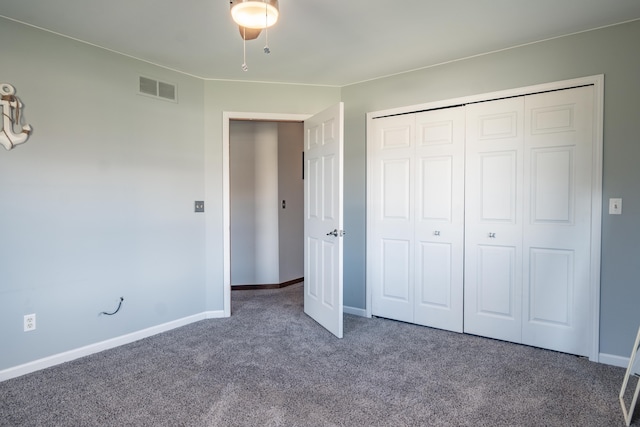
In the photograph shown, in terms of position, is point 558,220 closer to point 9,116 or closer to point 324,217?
point 324,217

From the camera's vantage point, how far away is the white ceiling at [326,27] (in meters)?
2.18

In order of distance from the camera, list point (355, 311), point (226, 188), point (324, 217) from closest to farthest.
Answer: point (324, 217) < point (226, 188) < point (355, 311)

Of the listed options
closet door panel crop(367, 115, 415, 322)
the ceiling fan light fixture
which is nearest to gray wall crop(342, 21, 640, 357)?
closet door panel crop(367, 115, 415, 322)

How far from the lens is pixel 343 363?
2.54 meters

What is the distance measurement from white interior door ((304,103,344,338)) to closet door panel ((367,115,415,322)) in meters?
0.52

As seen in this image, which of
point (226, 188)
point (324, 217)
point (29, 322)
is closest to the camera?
point (29, 322)

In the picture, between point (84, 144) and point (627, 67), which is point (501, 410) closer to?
point (627, 67)

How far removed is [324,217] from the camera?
128 inches

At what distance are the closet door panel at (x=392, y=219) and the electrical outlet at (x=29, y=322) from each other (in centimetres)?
267

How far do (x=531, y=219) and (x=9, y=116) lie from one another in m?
3.73

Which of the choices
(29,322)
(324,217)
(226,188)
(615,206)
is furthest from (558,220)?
(29,322)

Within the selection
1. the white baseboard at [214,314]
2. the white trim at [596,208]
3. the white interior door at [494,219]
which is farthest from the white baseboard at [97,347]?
the white trim at [596,208]

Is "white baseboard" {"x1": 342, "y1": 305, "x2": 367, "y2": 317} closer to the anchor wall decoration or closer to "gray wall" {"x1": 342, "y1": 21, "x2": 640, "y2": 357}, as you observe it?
"gray wall" {"x1": 342, "y1": 21, "x2": 640, "y2": 357}

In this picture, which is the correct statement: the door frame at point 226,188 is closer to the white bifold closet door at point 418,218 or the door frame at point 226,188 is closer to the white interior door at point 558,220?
the white bifold closet door at point 418,218
